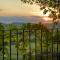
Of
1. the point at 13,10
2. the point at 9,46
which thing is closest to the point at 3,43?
the point at 9,46

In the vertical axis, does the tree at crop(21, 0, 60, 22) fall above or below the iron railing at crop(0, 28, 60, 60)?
above

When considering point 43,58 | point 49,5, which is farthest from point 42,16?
point 43,58

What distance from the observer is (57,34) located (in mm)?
9234

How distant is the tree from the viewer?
29.8ft

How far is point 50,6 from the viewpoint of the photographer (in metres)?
9.12

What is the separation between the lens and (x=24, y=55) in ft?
30.0

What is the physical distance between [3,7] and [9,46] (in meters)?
0.79

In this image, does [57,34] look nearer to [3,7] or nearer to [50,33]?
[50,33]

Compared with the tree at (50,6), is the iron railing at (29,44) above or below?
below

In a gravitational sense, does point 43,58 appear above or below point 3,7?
below

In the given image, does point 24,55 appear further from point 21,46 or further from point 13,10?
point 13,10

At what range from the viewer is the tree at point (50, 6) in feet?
29.8

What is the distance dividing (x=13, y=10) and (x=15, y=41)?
637 millimetres

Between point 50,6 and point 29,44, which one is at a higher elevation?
point 50,6
